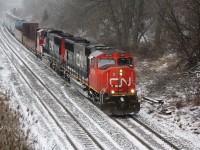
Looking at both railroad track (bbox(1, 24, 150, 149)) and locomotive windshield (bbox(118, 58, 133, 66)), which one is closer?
railroad track (bbox(1, 24, 150, 149))

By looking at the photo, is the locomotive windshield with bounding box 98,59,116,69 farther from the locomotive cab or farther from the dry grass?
the dry grass

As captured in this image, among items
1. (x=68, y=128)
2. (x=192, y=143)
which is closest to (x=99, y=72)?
(x=68, y=128)

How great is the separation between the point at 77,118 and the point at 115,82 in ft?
8.31

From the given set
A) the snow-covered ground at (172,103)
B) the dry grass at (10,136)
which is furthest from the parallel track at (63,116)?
the snow-covered ground at (172,103)

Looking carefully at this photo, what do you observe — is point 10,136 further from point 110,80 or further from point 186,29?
point 186,29

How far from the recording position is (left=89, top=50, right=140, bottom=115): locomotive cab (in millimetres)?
17703

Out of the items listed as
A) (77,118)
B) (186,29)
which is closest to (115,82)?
(77,118)

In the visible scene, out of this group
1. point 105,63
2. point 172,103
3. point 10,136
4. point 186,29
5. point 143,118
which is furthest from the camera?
point 186,29

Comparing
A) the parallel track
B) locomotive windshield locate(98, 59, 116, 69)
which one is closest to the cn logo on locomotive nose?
locomotive windshield locate(98, 59, 116, 69)

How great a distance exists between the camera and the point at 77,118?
17.5 m

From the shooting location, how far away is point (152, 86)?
22.6 metres

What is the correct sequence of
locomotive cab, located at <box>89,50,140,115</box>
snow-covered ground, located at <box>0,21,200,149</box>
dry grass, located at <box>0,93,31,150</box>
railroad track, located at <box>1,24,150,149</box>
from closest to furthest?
1. dry grass, located at <box>0,93,31,150</box>
2. railroad track, located at <box>1,24,150,149</box>
3. snow-covered ground, located at <box>0,21,200,149</box>
4. locomotive cab, located at <box>89,50,140,115</box>

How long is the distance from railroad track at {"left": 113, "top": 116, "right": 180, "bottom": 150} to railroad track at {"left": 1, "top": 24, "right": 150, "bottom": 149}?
0.42m

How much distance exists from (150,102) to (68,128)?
5958 mm
